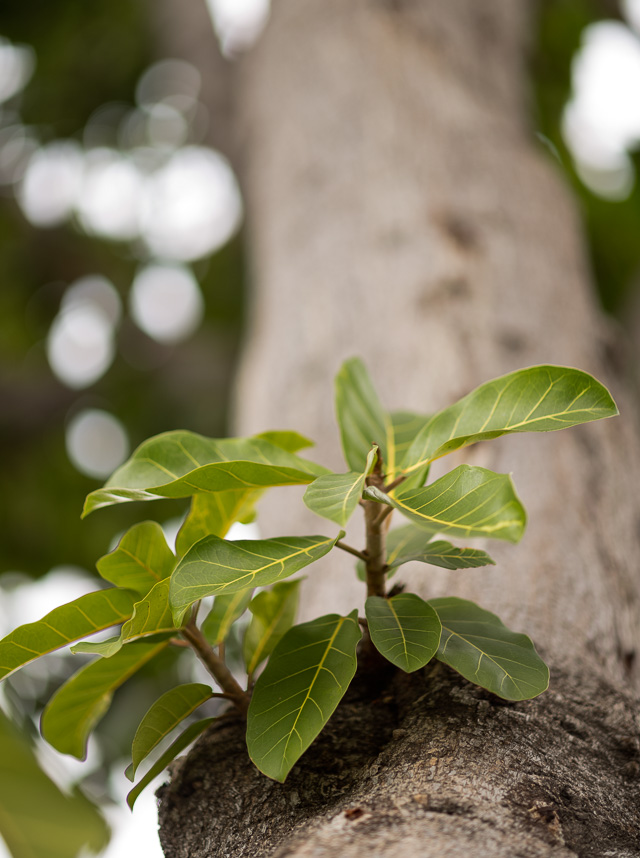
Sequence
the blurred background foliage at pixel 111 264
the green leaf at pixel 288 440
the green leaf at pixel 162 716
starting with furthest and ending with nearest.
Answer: the blurred background foliage at pixel 111 264, the green leaf at pixel 288 440, the green leaf at pixel 162 716

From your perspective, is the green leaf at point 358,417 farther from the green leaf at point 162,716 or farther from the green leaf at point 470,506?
the green leaf at point 162,716

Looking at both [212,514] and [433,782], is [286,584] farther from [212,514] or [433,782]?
[433,782]

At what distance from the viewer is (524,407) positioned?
53 centimetres

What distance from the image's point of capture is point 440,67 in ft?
5.40

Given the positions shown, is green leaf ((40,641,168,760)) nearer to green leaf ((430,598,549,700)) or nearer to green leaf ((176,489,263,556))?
green leaf ((176,489,263,556))

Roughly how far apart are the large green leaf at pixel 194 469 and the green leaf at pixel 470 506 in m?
0.09

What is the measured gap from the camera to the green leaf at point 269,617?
25.0 inches

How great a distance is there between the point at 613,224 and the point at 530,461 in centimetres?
208

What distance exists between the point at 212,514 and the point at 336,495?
177 mm

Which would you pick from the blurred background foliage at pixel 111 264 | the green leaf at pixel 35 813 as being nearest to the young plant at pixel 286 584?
the green leaf at pixel 35 813

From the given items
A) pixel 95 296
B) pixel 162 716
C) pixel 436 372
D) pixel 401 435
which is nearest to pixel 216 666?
pixel 162 716

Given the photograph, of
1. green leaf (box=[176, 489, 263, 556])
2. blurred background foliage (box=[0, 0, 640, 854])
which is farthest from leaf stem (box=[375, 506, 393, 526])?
blurred background foliage (box=[0, 0, 640, 854])

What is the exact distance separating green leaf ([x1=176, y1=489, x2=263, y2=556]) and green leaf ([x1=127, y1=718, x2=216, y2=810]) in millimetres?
143

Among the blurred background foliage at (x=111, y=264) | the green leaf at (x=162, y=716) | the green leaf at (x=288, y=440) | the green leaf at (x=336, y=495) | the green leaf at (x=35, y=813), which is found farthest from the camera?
the blurred background foliage at (x=111, y=264)
